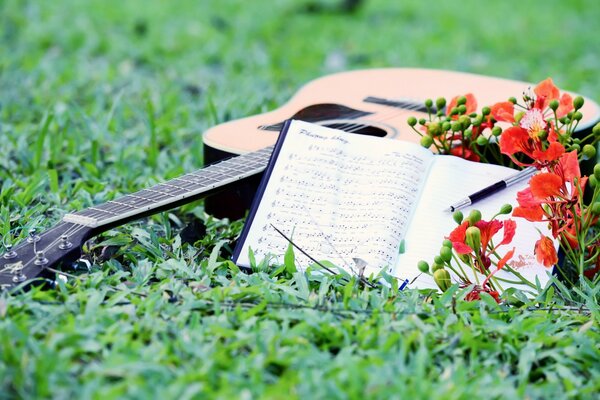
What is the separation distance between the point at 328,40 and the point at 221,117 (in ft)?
5.22

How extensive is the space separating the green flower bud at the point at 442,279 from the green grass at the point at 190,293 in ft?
0.13

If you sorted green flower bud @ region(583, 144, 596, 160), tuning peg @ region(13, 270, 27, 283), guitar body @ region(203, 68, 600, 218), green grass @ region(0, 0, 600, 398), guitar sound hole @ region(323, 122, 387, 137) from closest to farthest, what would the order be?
green grass @ region(0, 0, 600, 398), tuning peg @ region(13, 270, 27, 283), green flower bud @ region(583, 144, 596, 160), guitar body @ region(203, 68, 600, 218), guitar sound hole @ region(323, 122, 387, 137)

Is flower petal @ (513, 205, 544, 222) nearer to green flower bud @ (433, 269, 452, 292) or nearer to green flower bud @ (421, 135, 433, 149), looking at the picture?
green flower bud @ (433, 269, 452, 292)

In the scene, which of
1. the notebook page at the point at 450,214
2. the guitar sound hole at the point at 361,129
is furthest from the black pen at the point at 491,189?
the guitar sound hole at the point at 361,129

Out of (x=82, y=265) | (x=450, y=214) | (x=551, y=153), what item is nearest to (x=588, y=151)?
(x=551, y=153)

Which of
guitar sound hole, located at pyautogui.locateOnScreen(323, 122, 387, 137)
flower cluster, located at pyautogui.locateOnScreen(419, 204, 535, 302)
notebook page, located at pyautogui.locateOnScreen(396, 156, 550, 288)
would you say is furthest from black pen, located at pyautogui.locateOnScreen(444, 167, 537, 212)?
guitar sound hole, located at pyautogui.locateOnScreen(323, 122, 387, 137)

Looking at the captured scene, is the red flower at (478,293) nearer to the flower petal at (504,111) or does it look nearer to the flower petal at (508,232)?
the flower petal at (508,232)

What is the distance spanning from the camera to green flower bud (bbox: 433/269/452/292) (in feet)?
5.30

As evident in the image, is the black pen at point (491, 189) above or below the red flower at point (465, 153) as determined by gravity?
below

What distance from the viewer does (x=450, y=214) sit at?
180 cm

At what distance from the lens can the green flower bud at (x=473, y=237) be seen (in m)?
1.53

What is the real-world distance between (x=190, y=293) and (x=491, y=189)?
736 millimetres

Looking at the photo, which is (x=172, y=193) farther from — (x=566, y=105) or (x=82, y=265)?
(x=566, y=105)

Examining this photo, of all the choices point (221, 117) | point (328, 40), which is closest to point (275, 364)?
point (221, 117)
